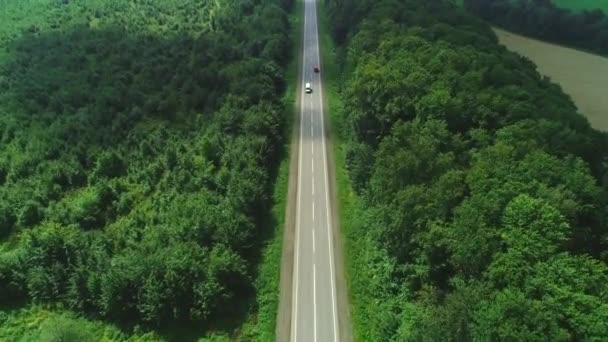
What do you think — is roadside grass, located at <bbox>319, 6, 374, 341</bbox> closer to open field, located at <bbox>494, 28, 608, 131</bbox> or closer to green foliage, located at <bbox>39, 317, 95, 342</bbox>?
green foliage, located at <bbox>39, 317, 95, 342</bbox>

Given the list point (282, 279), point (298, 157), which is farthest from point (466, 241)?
point (298, 157)

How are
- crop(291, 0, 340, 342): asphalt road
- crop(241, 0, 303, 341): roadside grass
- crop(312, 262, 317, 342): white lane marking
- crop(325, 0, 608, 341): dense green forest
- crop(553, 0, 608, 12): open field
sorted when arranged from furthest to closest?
crop(553, 0, 608, 12): open field < crop(291, 0, 340, 342): asphalt road < crop(241, 0, 303, 341): roadside grass < crop(312, 262, 317, 342): white lane marking < crop(325, 0, 608, 341): dense green forest

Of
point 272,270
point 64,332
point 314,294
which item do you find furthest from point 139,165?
point 314,294

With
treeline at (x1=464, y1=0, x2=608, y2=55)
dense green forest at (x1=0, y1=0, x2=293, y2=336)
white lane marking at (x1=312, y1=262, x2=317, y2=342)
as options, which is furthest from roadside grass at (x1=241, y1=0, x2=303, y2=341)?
treeline at (x1=464, y1=0, x2=608, y2=55)

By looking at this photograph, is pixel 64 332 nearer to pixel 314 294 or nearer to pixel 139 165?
pixel 314 294

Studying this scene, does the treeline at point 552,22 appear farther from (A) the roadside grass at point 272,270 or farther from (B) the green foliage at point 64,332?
(B) the green foliage at point 64,332

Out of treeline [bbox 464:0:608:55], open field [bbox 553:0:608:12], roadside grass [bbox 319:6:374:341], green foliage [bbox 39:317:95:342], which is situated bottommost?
green foliage [bbox 39:317:95:342]
